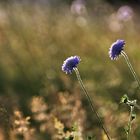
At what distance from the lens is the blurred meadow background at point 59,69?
156 inches

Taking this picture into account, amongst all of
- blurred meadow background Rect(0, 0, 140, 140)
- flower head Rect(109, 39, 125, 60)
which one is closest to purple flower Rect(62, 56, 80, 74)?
flower head Rect(109, 39, 125, 60)

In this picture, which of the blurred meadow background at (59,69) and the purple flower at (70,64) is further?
the blurred meadow background at (59,69)

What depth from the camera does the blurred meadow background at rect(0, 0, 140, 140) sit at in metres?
3.95

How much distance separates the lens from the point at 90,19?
956cm

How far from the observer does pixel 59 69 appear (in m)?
6.17

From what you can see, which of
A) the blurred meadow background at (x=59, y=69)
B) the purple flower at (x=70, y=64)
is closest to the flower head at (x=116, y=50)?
the purple flower at (x=70, y=64)

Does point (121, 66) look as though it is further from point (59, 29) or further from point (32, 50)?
point (59, 29)

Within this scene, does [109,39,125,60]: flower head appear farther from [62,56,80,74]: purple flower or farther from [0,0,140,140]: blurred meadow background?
[0,0,140,140]: blurred meadow background

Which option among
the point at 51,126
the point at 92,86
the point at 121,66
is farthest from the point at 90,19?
the point at 51,126

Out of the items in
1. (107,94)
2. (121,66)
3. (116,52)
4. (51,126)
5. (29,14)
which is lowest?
(116,52)

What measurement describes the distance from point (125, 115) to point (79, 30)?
14.7 feet

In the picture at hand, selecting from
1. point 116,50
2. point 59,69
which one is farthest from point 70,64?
point 59,69

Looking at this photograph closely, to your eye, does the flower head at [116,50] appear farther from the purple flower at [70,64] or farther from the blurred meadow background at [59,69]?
the blurred meadow background at [59,69]

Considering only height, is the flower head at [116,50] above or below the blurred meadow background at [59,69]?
below
